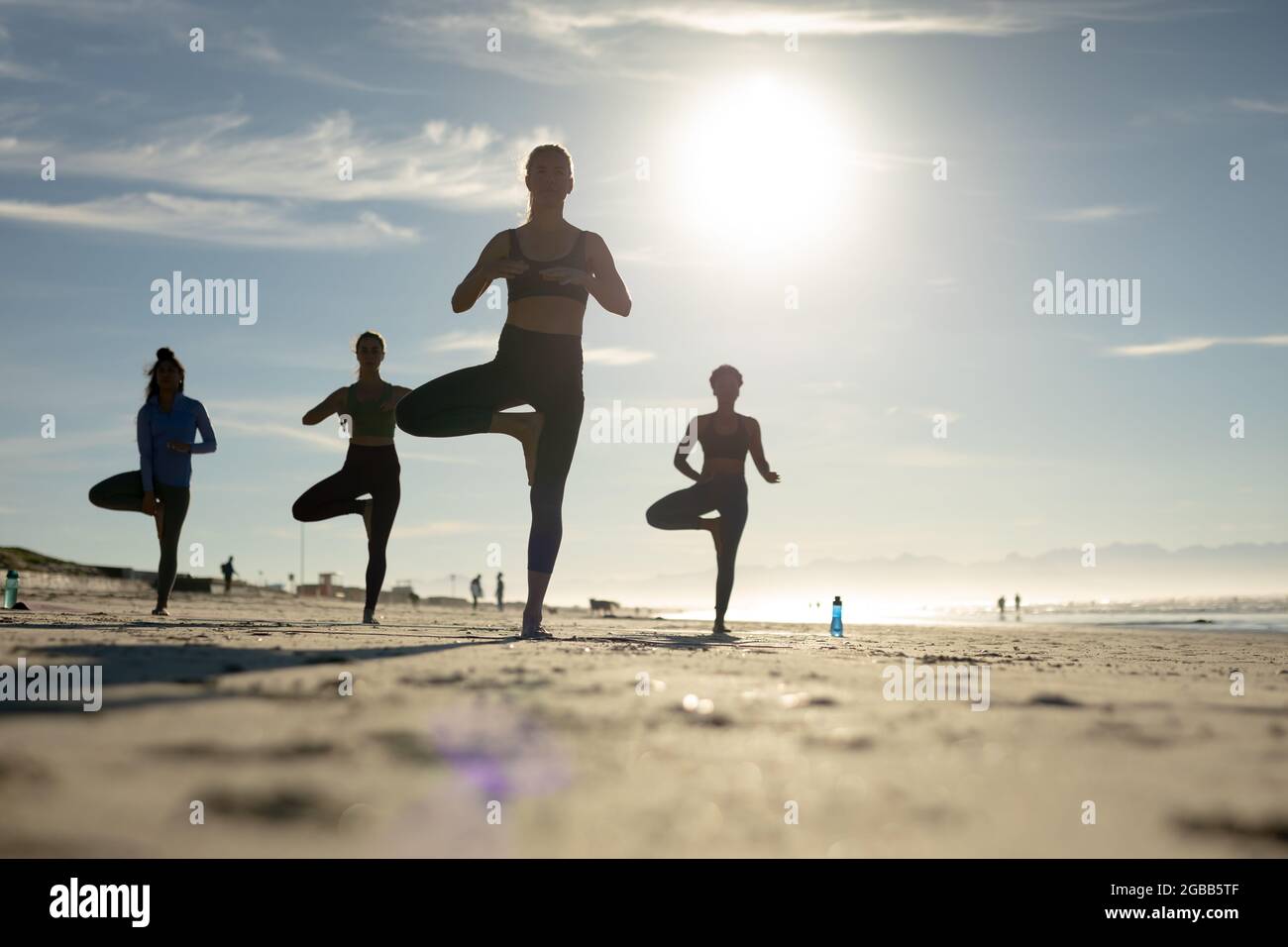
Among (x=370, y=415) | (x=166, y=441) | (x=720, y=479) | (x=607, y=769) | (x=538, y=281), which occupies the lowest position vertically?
(x=607, y=769)

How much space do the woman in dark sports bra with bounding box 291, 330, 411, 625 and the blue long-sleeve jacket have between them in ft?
3.72

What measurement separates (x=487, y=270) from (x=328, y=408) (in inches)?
131

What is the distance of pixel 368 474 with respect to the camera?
822 cm

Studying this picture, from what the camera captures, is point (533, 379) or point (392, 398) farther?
point (392, 398)

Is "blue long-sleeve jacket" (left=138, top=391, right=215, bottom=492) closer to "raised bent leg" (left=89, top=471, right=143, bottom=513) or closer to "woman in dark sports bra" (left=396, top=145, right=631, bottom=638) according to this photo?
"raised bent leg" (left=89, top=471, right=143, bottom=513)

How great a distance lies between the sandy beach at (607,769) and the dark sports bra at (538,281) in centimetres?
333

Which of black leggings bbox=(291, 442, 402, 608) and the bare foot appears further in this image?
black leggings bbox=(291, 442, 402, 608)

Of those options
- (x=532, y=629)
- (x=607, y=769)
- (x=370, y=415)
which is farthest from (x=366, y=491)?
(x=607, y=769)

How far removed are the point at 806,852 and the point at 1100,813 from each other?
474 mm

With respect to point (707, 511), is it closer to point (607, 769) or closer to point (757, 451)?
point (757, 451)

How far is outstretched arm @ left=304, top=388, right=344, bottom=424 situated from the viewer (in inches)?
324

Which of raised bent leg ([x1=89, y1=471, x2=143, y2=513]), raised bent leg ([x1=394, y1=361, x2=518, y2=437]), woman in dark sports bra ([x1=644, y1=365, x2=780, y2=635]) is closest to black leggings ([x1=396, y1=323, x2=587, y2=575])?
raised bent leg ([x1=394, y1=361, x2=518, y2=437])
